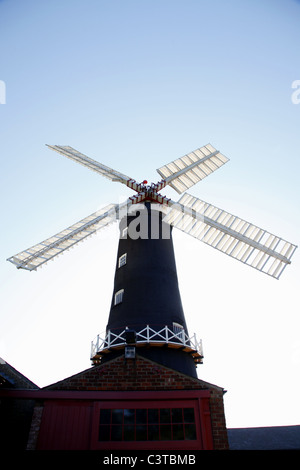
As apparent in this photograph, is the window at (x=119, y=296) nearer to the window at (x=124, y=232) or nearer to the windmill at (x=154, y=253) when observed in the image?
the windmill at (x=154, y=253)

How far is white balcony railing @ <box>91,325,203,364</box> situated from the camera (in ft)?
38.1

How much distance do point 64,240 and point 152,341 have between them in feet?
22.9

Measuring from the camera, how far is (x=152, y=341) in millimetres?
11531

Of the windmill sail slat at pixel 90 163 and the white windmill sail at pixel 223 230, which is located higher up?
the windmill sail slat at pixel 90 163

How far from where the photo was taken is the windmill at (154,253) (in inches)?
484

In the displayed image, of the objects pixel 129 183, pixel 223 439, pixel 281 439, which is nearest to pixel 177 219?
pixel 129 183

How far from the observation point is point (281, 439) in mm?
18109

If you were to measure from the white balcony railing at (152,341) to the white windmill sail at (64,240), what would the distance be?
183 inches

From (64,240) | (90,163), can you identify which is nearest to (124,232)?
(64,240)

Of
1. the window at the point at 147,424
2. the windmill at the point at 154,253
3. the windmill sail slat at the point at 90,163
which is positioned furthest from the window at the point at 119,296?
the windmill sail slat at the point at 90,163

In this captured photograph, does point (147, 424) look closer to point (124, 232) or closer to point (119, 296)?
point (119, 296)

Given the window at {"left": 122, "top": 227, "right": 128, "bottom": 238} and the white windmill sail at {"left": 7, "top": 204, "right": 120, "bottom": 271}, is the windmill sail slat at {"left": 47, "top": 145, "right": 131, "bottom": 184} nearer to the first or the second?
the white windmill sail at {"left": 7, "top": 204, "right": 120, "bottom": 271}
